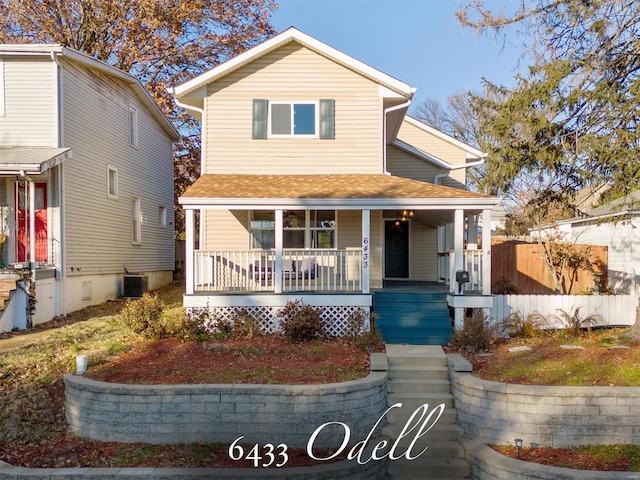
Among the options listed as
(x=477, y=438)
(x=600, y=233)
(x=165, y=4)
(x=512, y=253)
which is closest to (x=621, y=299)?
(x=512, y=253)

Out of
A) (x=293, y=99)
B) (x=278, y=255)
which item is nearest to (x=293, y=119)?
(x=293, y=99)

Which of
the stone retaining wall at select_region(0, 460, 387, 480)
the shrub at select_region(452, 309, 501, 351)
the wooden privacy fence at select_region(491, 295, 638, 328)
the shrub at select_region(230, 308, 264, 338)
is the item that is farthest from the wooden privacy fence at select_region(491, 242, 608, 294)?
the stone retaining wall at select_region(0, 460, 387, 480)

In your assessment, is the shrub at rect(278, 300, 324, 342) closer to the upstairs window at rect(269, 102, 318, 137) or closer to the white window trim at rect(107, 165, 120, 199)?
the upstairs window at rect(269, 102, 318, 137)

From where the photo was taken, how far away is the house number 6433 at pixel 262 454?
5978mm

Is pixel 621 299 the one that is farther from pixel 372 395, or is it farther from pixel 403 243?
pixel 372 395

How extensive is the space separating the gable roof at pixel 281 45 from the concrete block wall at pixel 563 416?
797 cm

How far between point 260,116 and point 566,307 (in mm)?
8190

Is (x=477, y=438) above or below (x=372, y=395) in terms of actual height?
below

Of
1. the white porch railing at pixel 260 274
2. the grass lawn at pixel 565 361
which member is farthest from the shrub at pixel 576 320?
the white porch railing at pixel 260 274

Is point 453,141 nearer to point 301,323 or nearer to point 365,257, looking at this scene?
point 365,257

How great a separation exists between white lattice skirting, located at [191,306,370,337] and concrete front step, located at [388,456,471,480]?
3.80 m

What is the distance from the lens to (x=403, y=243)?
47.9ft

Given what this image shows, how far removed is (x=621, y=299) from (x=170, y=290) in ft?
47.1

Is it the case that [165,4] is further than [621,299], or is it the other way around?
[165,4]
